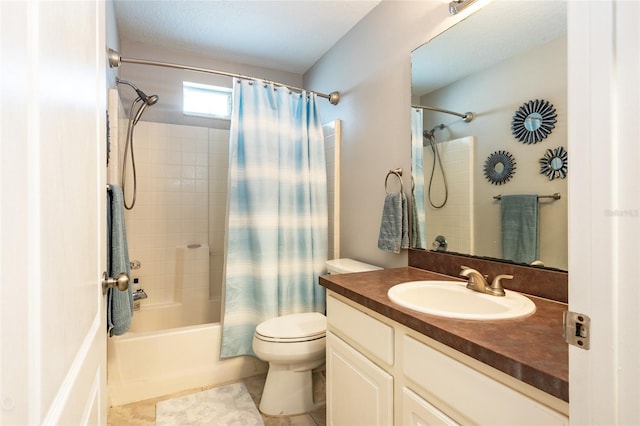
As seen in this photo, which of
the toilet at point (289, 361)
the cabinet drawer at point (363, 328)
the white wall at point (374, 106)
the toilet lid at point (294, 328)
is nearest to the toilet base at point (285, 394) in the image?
the toilet at point (289, 361)

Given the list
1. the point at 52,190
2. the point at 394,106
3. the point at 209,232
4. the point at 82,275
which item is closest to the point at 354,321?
the point at 82,275

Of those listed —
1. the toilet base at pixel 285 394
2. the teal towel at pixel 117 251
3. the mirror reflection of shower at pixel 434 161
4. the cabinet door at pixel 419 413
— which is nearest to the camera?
the cabinet door at pixel 419 413

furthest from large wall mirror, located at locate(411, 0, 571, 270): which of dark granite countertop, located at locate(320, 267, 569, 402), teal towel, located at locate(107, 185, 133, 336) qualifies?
teal towel, located at locate(107, 185, 133, 336)

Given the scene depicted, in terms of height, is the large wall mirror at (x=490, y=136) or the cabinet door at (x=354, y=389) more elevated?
the large wall mirror at (x=490, y=136)

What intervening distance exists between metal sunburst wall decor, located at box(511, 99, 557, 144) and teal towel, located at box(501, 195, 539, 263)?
0.22 metres

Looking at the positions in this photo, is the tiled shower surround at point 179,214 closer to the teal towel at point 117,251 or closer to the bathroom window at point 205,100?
the bathroom window at point 205,100

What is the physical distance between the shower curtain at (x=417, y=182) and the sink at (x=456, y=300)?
0.38m

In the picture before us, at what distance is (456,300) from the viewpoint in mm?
1212

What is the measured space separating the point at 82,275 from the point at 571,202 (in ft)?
2.85

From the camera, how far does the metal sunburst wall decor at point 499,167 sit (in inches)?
48.3

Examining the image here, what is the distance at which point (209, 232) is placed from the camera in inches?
110

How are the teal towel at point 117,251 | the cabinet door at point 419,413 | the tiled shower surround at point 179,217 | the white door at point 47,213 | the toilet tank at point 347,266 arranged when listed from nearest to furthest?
the white door at point 47,213
the cabinet door at point 419,413
the teal towel at point 117,251
the toilet tank at point 347,266
the tiled shower surround at point 179,217

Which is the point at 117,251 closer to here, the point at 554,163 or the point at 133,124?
the point at 133,124

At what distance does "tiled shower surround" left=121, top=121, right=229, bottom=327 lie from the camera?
8.40ft
